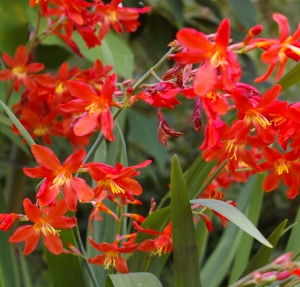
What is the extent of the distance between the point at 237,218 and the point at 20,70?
47 centimetres

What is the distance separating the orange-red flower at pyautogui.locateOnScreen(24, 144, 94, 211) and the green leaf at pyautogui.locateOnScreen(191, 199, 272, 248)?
11 centimetres

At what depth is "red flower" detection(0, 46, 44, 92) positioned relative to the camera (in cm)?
88

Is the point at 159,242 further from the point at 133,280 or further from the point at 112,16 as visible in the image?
the point at 112,16

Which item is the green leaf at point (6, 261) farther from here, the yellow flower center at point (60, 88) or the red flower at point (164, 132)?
the red flower at point (164, 132)

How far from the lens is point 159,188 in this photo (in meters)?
1.78

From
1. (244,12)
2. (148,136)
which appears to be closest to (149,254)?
(148,136)

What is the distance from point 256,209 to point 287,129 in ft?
0.92

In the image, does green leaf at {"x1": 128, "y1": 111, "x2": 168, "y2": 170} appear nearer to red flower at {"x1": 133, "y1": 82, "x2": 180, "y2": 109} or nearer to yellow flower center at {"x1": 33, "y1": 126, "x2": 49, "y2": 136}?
yellow flower center at {"x1": 33, "y1": 126, "x2": 49, "y2": 136}

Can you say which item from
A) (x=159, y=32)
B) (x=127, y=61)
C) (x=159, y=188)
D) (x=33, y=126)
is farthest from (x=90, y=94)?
(x=159, y=188)

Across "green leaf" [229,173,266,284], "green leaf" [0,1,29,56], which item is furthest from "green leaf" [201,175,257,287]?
"green leaf" [0,1,29,56]

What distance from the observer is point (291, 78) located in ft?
1.96

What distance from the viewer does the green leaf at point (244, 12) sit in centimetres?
120

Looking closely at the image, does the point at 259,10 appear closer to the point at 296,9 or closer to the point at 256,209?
the point at 296,9

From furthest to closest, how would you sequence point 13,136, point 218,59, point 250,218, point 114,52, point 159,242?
point 114,52 → point 13,136 → point 250,218 → point 159,242 → point 218,59
